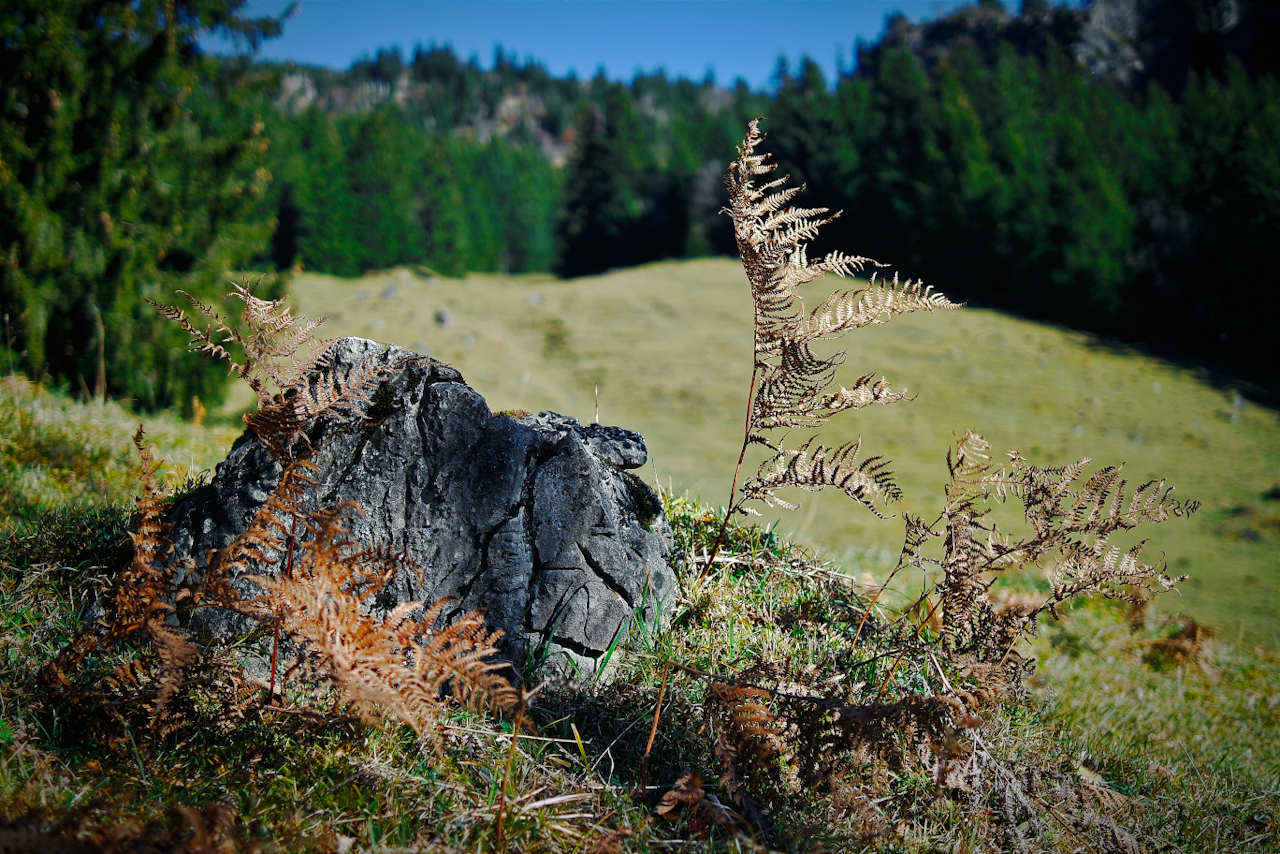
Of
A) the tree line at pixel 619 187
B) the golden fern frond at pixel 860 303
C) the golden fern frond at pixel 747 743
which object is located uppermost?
the tree line at pixel 619 187

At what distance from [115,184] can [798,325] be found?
23.9 feet

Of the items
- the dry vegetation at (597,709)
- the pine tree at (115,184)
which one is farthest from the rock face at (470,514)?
the pine tree at (115,184)

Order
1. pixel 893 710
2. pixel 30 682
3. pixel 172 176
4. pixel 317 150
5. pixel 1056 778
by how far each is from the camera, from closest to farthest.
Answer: pixel 893 710 < pixel 30 682 < pixel 1056 778 < pixel 172 176 < pixel 317 150

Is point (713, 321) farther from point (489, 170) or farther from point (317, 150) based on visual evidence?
point (489, 170)

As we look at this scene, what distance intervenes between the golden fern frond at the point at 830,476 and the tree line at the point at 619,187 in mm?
4057

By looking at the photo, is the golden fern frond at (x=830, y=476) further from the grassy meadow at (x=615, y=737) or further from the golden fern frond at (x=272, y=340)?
the golden fern frond at (x=272, y=340)

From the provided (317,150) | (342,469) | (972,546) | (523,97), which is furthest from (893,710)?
(523,97)

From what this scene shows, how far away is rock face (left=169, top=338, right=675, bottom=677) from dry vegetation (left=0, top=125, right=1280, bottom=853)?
5.0 inches

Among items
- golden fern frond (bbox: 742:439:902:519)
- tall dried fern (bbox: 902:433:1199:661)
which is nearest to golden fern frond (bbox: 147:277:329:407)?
golden fern frond (bbox: 742:439:902:519)

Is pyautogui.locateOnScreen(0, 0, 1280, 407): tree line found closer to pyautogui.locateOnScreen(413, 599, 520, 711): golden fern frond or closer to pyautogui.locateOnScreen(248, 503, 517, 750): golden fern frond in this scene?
pyautogui.locateOnScreen(248, 503, 517, 750): golden fern frond

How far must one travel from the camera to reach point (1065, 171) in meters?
16.5

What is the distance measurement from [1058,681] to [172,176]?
8.65m

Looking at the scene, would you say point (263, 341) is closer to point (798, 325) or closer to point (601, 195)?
point (798, 325)

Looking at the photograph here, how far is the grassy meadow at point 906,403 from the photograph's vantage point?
8.31m
